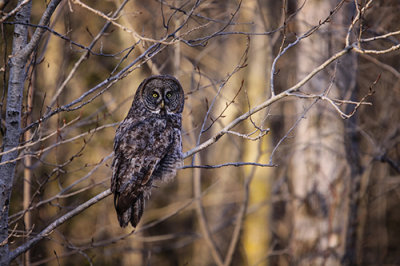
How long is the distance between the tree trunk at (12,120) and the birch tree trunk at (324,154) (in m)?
3.32

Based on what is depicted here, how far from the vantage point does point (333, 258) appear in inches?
216

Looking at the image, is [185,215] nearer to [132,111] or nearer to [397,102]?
[397,102]

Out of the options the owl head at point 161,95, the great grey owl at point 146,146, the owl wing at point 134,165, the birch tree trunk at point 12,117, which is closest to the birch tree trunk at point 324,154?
the owl head at point 161,95

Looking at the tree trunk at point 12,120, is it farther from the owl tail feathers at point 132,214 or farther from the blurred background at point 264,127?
the owl tail feathers at point 132,214

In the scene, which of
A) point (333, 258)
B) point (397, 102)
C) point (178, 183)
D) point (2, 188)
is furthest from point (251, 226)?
point (178, 183)

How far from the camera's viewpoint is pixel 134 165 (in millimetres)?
3680

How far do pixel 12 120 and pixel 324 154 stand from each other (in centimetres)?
368

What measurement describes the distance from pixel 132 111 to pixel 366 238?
6.73 meters

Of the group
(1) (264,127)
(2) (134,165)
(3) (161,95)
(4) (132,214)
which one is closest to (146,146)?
(2) (134,165)

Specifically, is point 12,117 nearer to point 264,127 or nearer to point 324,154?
point 324,154

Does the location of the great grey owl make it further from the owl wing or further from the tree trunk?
the tree trunk

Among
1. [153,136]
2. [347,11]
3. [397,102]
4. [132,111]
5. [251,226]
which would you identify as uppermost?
[347,11]

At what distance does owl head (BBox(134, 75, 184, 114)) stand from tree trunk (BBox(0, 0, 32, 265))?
4.44ft

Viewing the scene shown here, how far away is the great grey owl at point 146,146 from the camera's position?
3.61 m
